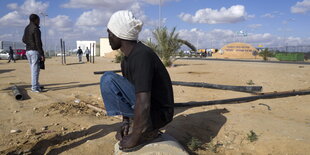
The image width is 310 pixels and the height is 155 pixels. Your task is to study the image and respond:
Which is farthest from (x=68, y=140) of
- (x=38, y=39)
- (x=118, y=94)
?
(x=38, y=39)

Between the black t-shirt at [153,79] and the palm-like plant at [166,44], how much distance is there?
1200 centimetres

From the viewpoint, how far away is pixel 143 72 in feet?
5.61

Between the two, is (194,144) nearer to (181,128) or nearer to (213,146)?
(213,146)

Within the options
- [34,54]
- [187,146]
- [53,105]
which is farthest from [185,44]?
[187,146]

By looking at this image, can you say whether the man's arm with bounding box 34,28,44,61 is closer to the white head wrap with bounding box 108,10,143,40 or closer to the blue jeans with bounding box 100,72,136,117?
the blue jeans with bounding box 100,72,136,117

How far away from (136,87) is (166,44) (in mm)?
12477

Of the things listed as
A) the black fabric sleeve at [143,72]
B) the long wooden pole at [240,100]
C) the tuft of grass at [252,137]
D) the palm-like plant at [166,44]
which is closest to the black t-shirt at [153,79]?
the black fabric sleeve at [143,72]

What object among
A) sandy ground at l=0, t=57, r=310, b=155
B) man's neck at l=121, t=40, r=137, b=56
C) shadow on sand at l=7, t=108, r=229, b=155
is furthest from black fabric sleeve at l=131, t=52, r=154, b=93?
shadow on sand at l=7, t=108, r=229, b=155

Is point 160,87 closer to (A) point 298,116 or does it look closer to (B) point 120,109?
(B) point 120,109

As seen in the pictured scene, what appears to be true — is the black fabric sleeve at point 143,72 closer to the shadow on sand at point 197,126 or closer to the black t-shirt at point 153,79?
the black t-shirt at point 153,79

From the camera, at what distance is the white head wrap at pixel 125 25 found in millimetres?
1912

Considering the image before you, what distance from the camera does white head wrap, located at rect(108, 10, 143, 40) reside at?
6.27 feet

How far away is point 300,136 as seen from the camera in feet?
9.07

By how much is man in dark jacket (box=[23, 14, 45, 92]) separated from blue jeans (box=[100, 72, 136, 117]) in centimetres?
387
